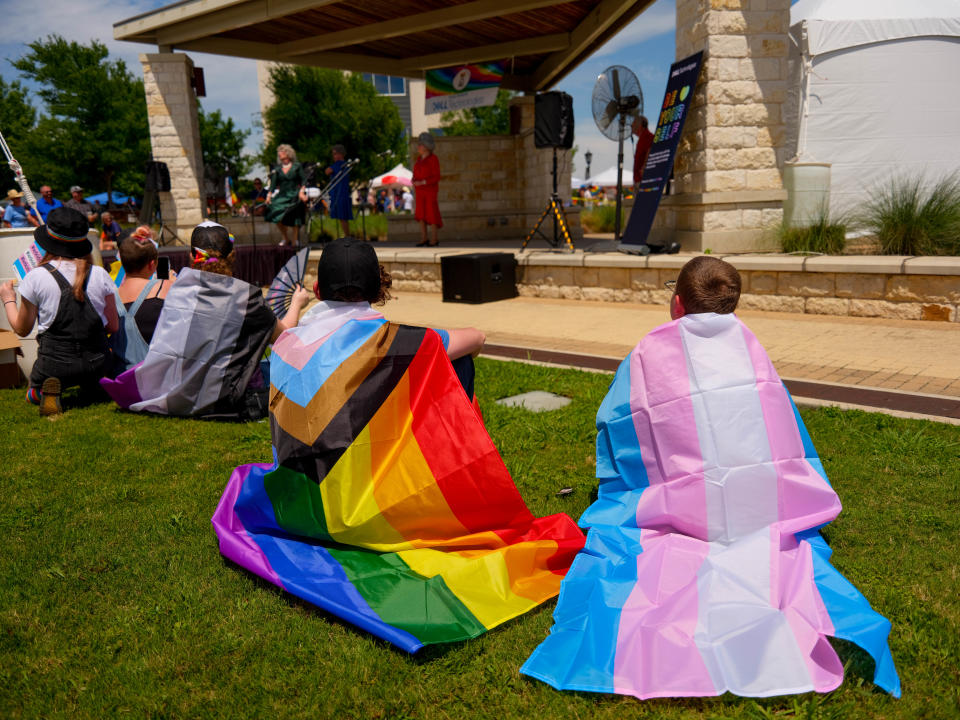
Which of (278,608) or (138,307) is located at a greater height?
(138,307)

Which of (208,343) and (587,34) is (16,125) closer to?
(587,34)

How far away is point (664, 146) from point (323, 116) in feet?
106

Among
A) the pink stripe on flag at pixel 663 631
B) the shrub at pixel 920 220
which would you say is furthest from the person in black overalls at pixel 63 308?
the shrub at pixel 920 220

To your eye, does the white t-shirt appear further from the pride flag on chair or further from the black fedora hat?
the pride flag on chair

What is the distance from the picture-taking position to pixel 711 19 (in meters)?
8.77

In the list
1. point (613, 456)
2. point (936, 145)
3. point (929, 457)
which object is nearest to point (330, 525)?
point (613, 456)

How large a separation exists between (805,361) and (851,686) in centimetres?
415

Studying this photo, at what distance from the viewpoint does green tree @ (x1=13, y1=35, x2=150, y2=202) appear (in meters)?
31.1

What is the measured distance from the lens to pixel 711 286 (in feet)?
8.87

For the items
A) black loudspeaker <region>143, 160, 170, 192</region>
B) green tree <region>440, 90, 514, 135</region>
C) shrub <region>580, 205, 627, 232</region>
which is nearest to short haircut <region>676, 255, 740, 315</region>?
black loudspeaker <region>143, 160, 170, 192</region>

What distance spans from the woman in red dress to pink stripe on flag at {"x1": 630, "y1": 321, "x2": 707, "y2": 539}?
1135 centimetres

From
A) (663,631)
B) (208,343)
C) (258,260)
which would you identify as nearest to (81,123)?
(258,260)

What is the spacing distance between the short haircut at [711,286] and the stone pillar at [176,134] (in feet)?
47.6

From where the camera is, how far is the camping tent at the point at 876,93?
13930 mm
